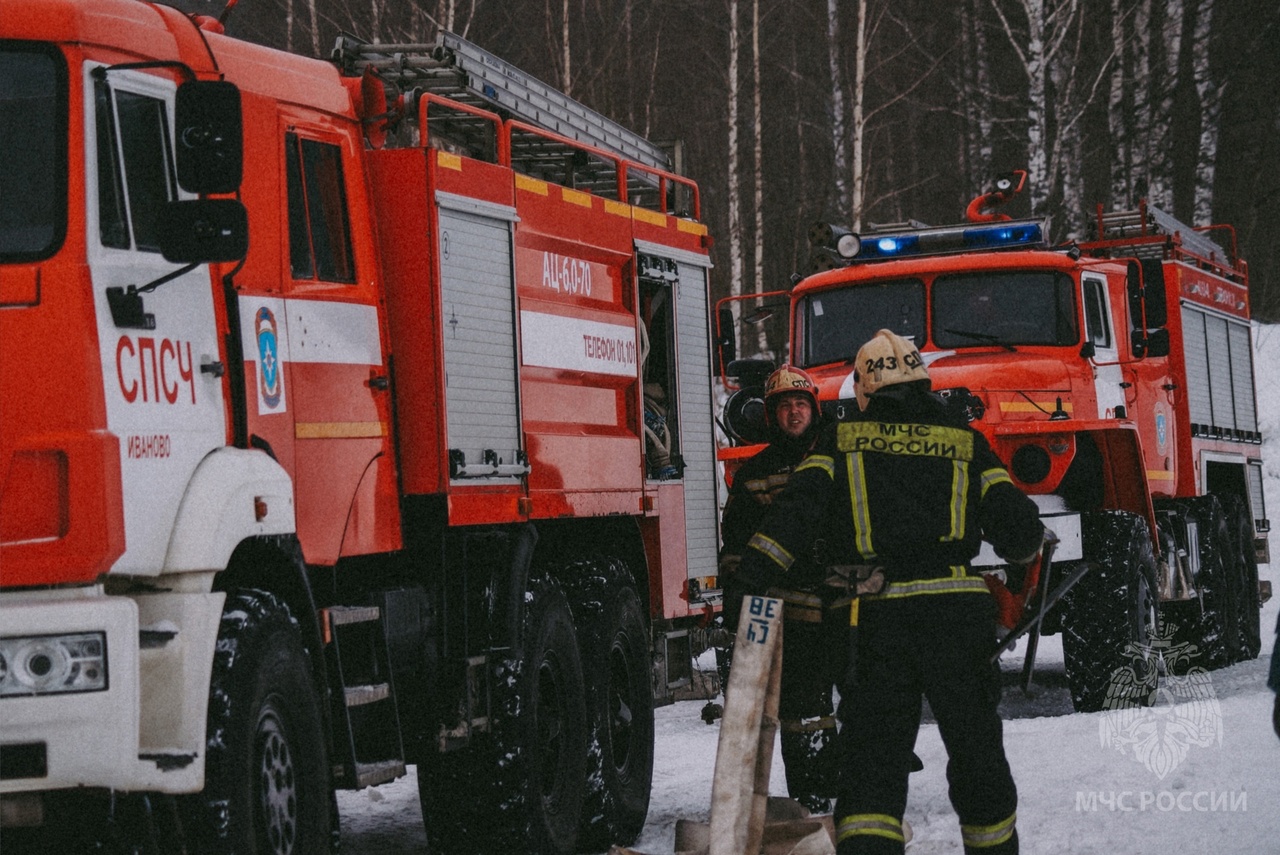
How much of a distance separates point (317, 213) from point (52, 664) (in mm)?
2397

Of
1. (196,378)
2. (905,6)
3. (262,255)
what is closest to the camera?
(196,378)

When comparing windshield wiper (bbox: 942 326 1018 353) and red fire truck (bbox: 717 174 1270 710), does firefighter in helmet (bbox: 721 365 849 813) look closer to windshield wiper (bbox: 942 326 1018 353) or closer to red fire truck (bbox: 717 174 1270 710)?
red fire truck (bbox: 717 174 1270 710)

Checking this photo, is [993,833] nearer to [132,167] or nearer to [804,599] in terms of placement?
[804,599]

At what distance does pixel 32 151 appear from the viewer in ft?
16.9

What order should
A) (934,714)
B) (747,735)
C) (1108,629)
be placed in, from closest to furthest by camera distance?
(934,714) → (747,735) → (1108,629)

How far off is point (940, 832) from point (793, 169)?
27.9m

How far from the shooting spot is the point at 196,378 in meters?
5.60

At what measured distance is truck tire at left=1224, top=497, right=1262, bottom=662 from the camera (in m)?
15.6

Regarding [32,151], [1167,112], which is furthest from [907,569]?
[1167,112]

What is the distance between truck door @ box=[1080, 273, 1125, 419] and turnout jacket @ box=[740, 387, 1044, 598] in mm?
6152

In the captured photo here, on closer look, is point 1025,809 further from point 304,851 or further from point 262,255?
point 262,255

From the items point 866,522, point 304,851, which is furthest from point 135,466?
point 866,522

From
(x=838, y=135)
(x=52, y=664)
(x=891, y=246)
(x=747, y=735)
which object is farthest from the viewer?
(x=838, y=135)

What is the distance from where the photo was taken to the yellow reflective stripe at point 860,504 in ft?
19.3
